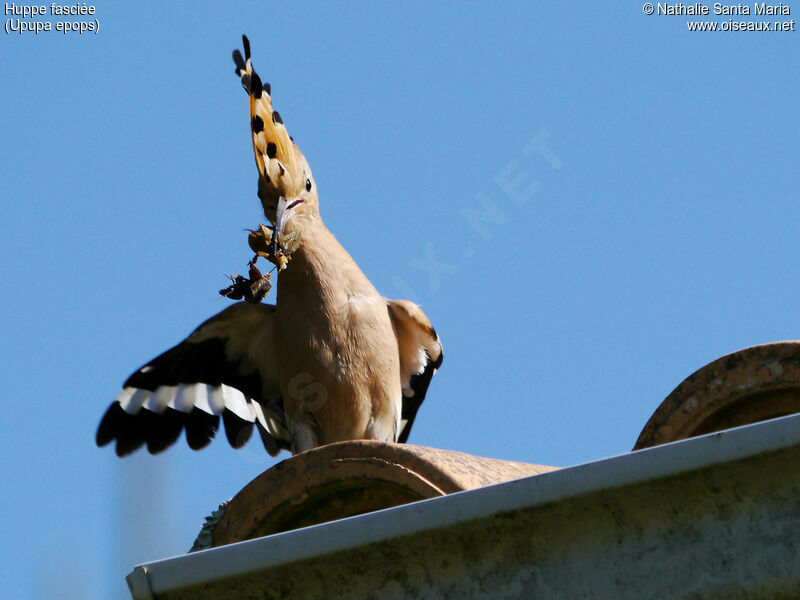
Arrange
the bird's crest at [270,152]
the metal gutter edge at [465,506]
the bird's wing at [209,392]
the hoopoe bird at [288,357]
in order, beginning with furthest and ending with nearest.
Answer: the bird's wing at [209,392], the bird's crest at [270,152], the hoopoe bird at [288,357], the metal gutter edge at [465,506]

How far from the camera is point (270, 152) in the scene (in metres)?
4.20

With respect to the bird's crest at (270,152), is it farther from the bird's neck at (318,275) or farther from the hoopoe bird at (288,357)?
the bird's neck at (318,275)

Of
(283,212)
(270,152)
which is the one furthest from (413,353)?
(270,152)

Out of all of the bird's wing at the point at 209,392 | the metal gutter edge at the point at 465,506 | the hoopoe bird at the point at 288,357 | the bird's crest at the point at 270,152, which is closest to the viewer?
the metal gutter edge at the point at 465,506

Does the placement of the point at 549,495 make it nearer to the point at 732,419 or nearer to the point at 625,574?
the point at 625,574

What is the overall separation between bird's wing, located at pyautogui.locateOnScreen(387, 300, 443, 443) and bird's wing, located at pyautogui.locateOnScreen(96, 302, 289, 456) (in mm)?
505

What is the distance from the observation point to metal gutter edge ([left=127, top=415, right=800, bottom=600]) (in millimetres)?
1644

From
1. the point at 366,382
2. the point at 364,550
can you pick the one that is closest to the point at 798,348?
the point at 364,550

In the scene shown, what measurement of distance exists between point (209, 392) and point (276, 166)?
0.99 meters

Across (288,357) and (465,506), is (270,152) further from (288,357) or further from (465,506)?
(465,506)

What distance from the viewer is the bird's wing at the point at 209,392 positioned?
14.7 feet

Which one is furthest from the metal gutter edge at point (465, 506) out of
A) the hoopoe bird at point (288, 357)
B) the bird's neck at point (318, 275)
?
the bird's neck at point (318, 275)

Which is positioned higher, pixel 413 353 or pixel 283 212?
pixel 283 212

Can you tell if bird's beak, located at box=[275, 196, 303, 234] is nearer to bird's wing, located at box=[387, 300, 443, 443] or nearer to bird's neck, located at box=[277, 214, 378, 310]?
bird's neck, located at box=[277, 214, 378, 310]
